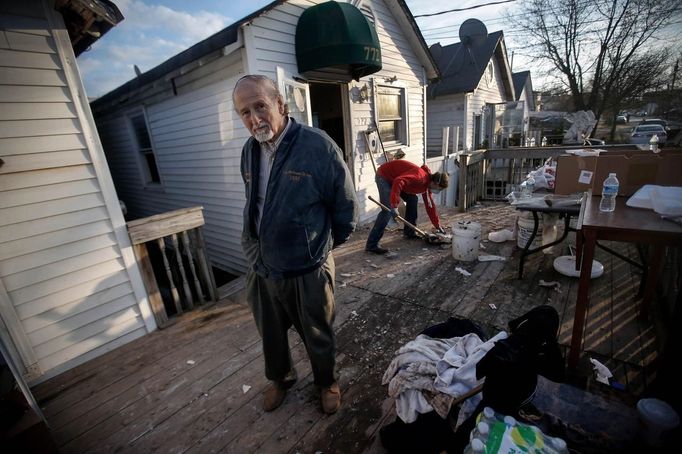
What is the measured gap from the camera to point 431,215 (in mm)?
4961

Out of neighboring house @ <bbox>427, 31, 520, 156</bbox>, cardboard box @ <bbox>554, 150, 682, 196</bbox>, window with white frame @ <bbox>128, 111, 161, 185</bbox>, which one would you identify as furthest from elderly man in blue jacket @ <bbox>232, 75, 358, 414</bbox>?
neighboring house @ <bbox>427, 31, 520, 156</bbox>

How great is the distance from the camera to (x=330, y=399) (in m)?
2.04

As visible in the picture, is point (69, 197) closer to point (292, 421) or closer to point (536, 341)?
point (292, 421)

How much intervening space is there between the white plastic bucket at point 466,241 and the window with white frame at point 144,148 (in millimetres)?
6529

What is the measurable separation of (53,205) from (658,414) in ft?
13.8

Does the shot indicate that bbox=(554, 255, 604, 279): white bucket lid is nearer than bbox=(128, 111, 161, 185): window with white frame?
Yes

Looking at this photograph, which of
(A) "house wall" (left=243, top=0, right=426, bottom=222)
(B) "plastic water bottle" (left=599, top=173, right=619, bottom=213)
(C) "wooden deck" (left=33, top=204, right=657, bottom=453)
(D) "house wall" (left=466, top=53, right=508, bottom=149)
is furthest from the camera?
(D) "house wall" (left=466, top=53, right=508, bottom=149)

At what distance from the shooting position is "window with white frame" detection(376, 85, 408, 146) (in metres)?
6.65

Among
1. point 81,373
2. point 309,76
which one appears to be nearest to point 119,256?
point 81,373

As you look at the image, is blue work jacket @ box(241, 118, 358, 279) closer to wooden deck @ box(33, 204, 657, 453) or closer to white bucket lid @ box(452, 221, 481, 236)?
wooden deck @ box(33, 204, 657, 453)

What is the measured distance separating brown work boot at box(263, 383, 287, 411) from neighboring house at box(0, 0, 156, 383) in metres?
1.88

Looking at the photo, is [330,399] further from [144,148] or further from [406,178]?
[144,148]

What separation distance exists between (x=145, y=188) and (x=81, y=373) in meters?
6.17

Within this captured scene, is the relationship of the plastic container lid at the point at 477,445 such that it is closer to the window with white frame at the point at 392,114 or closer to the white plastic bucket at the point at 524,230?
the white plastic bucket at the point at 524,230
